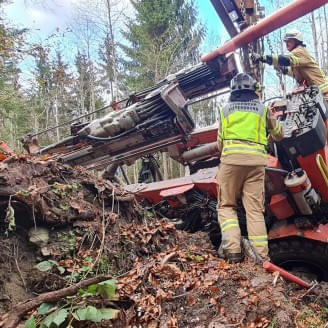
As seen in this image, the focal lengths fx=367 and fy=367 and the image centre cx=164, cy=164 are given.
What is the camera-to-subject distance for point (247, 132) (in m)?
3.98

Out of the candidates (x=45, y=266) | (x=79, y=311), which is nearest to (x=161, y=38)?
(x=45, y=266)

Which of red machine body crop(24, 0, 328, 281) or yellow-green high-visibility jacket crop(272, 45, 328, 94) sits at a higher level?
yellow-green high-visibility jacket crop(272, 45, 328, 94)

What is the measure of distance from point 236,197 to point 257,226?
17.6 inches

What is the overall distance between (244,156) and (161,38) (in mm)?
19229

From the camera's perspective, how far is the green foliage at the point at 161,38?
2119cm

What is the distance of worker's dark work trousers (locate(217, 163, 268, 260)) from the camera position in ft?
12.3

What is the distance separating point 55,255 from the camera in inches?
122

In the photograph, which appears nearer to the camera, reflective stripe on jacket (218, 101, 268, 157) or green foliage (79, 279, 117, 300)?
green foliage (79, 279, 117, 300)

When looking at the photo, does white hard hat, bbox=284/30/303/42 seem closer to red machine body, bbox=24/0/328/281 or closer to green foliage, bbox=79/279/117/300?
red machine body, bbox=24/0/328/281

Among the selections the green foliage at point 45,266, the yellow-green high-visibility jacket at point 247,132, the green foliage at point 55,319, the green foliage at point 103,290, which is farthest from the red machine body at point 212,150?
the green foliage at point 55,319

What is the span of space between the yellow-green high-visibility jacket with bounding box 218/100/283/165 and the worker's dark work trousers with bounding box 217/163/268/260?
11cm

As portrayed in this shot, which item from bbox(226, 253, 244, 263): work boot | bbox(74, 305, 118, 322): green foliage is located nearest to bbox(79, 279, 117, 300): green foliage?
bbox(74, 305, 118, 322): green foliage

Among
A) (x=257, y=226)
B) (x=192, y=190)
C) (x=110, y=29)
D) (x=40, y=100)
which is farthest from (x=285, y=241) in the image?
(x=40, y=100)

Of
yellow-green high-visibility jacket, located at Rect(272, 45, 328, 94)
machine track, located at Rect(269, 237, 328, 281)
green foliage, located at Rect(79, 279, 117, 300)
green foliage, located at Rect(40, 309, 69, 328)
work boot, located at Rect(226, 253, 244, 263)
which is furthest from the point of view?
yellow-green high-visibility jacket, located at Rect(272, 45, 328, 94)
